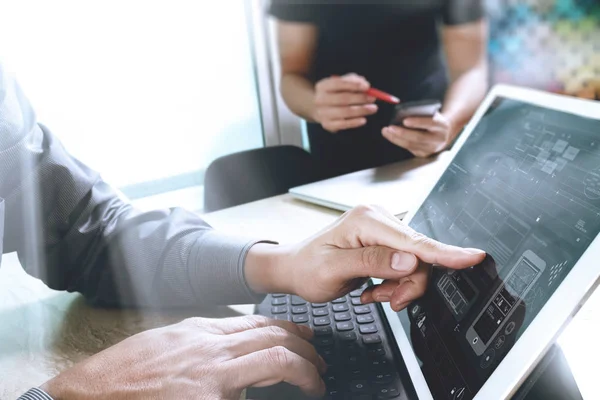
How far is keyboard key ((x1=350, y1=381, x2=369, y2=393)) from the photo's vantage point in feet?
1.40

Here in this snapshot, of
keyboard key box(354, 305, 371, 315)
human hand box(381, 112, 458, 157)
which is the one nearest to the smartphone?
human hand box(381, 112, 458, 157)

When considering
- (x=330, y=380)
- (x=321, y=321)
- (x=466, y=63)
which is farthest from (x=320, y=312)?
(x=466, y=63)

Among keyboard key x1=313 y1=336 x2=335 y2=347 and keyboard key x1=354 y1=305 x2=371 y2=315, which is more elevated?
keyboard key x1=313 y1=336 x2=335 y2=347

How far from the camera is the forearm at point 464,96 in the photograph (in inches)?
49.6

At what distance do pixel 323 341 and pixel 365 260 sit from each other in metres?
0.09

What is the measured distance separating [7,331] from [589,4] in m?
1.85

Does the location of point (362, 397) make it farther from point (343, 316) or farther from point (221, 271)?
point (221, 271)

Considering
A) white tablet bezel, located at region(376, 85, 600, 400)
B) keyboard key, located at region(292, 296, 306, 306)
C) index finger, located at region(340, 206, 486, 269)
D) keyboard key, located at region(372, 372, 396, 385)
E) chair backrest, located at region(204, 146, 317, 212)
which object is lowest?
chair backrest, located at region(204, 146, 317, 212)

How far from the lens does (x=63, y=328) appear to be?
1.99 feet

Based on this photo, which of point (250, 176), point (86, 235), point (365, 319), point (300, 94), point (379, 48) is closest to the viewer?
point (365, 319)

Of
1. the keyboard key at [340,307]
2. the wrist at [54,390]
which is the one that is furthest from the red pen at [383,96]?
the wrist at [54,390]

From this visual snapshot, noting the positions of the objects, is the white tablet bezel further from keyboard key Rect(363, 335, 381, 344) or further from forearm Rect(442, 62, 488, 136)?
forearm Rect(442, 62, 488, 136)

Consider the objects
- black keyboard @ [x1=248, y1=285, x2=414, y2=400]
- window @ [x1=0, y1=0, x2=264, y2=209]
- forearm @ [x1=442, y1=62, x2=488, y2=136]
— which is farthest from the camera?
window @ [x1=0, y1=0, x2=264, y2=209]

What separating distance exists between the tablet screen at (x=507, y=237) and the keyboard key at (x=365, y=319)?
0.04 metres
